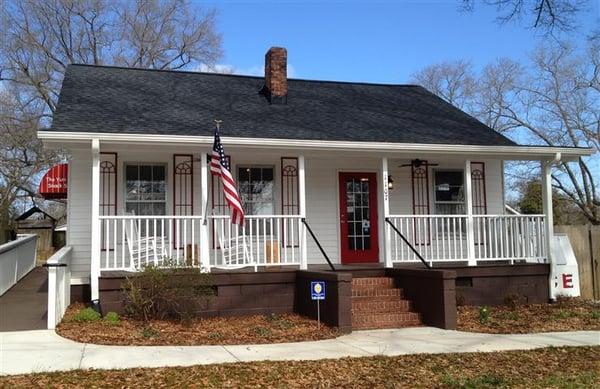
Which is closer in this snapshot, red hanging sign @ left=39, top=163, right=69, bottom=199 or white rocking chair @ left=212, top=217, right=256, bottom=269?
white rocking chair @ left=212, top=217, right=256, bottom=269

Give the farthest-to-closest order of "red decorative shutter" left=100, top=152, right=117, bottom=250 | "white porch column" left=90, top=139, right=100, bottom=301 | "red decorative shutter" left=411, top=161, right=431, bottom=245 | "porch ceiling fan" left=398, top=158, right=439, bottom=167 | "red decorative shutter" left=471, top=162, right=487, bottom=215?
1. "red decorative shutter" left=471, top=162, right=487, bottom=215
2. "red decorative shutter" left=411, top=161, right=431, bottom=245
3. "porch ceiling fan" left=398, top=158, right=439, bottom=167
4. "red decorative shutter" left=100, top=152, right=117, bottom=250
5. "white porch column" left=90, top=139, right=100, bottom=301

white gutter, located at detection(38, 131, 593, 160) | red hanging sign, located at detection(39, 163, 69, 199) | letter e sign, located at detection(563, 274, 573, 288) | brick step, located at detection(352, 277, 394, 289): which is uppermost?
white gutter, located at detection(38, 131, 593, 160)

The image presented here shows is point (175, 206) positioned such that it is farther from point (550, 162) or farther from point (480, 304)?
point (550, 162)

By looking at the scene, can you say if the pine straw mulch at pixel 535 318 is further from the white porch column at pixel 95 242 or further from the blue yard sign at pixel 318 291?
the white porch column at pixel 95 242

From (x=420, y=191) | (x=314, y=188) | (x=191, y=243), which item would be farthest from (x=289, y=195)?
(x=420, y=191)

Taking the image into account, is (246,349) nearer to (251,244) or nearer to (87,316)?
(87,316)

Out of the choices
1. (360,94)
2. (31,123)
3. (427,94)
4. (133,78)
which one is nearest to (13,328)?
(133,78)

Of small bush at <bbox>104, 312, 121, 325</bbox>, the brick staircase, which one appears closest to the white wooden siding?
small bush at <bbox>104, 312, 121, 325</bbox>

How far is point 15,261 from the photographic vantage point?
1559cm

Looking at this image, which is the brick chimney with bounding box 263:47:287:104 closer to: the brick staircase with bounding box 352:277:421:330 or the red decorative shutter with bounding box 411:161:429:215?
the red decorative shutter with bounding box 411:161:429:215

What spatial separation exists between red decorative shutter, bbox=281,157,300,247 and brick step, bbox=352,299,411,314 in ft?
9.60

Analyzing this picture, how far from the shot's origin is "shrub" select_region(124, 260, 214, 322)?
30.9ft

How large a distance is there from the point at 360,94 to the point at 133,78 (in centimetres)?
593

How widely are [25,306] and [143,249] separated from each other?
9.37 feet
